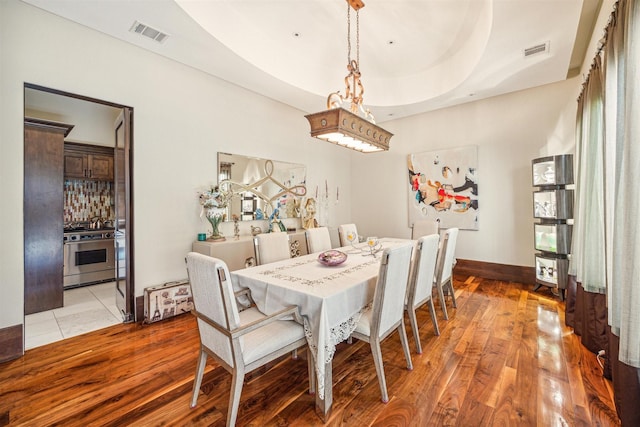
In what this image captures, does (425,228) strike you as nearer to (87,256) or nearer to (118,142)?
(118,142)

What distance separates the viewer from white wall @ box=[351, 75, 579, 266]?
422 cm

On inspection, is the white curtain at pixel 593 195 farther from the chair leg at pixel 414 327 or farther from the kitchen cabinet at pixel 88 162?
the kitchen cabinet at pixel 88 162

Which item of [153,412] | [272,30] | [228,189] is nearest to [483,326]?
[153,412]

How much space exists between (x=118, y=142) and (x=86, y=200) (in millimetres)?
2163

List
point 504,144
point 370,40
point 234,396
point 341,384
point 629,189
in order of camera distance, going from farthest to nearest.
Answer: point 504,144, point 370,40, point 341,384, point 234,396, point 629,189

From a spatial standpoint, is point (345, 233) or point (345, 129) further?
point (345, 233)

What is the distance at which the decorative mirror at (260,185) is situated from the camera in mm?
4082

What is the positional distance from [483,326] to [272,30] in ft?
14.1

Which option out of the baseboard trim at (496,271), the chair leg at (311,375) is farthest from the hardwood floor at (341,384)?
the baseboard trim at (496,271)

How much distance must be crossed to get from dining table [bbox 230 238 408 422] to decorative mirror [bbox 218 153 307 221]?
195cm

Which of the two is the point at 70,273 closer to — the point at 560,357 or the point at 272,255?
the point at 272,255

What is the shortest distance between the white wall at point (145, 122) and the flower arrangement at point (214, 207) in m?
0.12

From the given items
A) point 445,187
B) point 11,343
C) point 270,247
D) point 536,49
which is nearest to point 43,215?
point 11,343

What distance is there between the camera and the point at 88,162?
4738 millimetres
